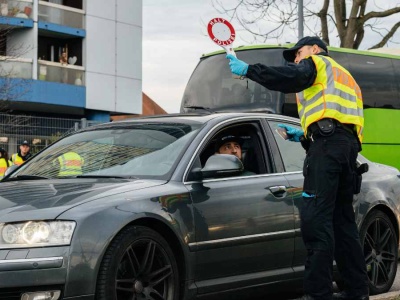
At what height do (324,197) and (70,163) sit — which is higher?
(70,163)

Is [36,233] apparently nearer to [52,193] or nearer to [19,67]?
[52,193]

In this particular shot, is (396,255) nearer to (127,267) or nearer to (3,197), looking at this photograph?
(127,267)

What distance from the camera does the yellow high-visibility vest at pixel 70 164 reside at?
20.4 ft

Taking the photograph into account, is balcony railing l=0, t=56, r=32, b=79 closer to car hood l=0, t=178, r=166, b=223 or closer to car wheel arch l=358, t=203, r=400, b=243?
car wheel arch l=358, t=203, r=400, b=243

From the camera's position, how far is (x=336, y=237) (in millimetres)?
5934

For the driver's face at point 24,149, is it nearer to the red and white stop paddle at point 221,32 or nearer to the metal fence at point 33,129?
the metal fence at point 33,129

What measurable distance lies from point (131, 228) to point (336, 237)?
5.01ft

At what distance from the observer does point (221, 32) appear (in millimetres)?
6406

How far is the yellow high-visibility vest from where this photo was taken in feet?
20.4

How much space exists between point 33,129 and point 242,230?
14.8m

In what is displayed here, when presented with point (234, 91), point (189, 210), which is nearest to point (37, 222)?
point (189, 210)

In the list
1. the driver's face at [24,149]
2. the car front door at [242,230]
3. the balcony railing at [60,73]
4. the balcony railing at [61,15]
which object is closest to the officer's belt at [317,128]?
the car front door at [242,230]

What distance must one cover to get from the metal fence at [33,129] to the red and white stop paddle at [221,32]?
1358 centimetres

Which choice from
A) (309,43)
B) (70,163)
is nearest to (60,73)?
(70,163)
